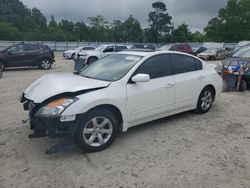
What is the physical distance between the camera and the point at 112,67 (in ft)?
16.6

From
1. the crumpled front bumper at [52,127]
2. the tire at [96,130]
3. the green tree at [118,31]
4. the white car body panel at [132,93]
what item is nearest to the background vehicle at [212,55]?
the white car body panel at [132,93]

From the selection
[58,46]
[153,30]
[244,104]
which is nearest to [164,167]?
[244,104]

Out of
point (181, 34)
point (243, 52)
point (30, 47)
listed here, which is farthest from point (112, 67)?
point (181, 34)

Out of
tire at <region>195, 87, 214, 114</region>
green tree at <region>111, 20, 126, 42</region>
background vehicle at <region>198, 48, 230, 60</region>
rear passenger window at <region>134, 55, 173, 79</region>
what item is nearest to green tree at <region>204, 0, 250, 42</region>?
green tree at <region>111, 20, 126, 42</region>

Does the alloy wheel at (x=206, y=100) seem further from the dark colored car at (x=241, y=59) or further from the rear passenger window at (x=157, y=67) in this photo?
the dark colored car at (x=241, y=59)

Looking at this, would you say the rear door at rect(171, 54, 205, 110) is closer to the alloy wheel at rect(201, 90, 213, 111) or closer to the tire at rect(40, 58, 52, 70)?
the alloy wheel at rect(201, 90, 213, 111)

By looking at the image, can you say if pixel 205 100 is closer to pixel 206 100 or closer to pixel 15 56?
pixel 206 100

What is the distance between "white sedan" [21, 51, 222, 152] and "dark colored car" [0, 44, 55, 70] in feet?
36.7

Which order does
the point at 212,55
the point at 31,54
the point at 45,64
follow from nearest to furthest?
the point at 31,54 → the point at 45,64 → the point at 212,55

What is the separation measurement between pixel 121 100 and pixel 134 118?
47cm

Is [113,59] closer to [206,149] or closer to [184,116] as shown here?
[184,116]

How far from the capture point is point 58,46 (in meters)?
41.9

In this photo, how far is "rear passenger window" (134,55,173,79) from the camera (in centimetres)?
491

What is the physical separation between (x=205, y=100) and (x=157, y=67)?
1740 mm
